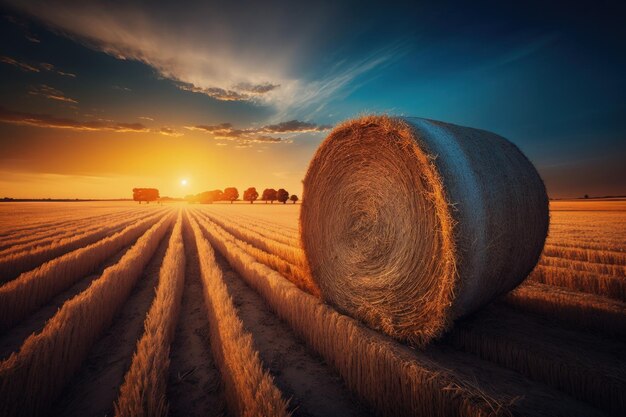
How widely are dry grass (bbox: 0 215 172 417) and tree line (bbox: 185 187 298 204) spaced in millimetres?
107818

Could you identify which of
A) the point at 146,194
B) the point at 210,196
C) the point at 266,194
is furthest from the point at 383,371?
the point at 146,194

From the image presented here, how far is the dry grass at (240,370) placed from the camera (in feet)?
7.72

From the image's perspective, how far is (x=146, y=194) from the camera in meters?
146

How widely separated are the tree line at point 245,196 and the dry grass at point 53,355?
354ft

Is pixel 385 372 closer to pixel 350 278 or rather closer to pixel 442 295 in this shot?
pixel 442 295

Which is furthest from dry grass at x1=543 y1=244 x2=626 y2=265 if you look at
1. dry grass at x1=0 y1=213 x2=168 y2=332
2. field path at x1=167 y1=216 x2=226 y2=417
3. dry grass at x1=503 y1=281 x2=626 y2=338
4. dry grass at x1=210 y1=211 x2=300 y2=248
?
dry grass at x1=0 y1=213 x2=168 y2=332

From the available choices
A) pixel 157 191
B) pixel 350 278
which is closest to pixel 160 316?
pixel 350 278

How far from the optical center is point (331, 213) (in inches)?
208

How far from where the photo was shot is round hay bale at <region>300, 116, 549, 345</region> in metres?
3.37

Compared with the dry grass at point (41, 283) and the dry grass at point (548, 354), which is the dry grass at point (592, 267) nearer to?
the dry grass at point (548, 354)

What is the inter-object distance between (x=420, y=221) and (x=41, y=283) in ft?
24.2

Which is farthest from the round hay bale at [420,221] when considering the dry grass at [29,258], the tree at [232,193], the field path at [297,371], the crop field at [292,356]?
the tree at [232,193]

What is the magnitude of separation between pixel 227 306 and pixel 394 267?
2.58 meters

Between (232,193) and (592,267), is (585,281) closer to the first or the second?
(592,267)
